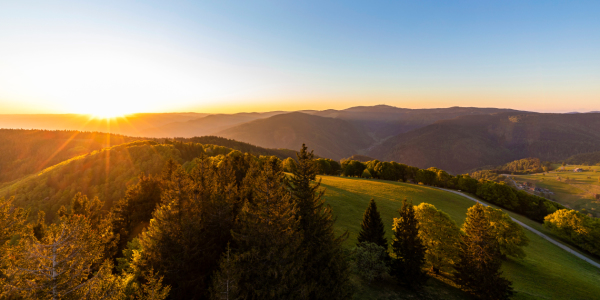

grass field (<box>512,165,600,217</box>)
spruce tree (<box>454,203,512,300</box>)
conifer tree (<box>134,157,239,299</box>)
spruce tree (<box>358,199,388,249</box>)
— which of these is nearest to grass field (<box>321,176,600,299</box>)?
spruce tree (<box>454,203,512,300</box>)

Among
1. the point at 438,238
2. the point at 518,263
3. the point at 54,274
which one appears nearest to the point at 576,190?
the point at 518,263

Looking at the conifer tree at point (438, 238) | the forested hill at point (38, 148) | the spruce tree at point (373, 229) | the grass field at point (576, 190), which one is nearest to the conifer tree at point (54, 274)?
the spruce tree at point (373, 229)

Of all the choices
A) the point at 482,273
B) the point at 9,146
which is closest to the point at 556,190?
the point at 482,273

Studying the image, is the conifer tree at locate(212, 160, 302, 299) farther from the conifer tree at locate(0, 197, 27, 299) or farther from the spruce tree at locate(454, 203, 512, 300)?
the spruce tree at locate(454, 203, 512, 300)

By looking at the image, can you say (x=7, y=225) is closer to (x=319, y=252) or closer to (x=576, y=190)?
(x=319, y=252)

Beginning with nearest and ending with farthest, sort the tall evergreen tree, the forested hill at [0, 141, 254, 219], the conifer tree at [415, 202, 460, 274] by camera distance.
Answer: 1. the tall evergreen tree
2. the conifer tree at [415, 202, 460, 274]
3. the forested hill at [0, 141, 254, 219]
